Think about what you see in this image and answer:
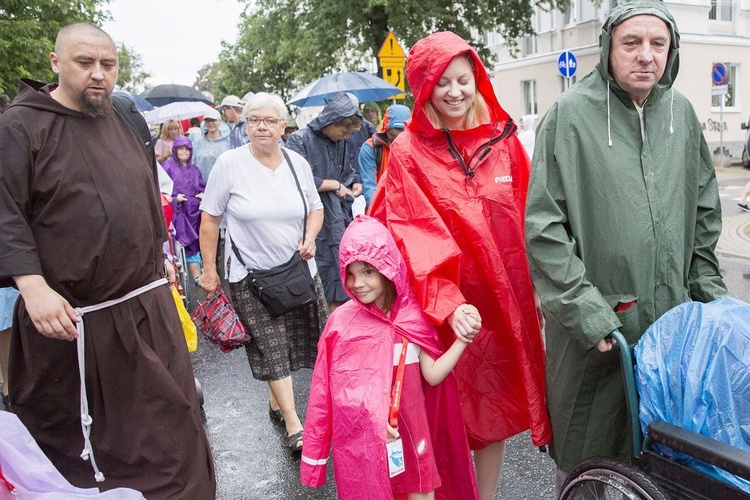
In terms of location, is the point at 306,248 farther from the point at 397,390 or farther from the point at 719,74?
the point at 719,74

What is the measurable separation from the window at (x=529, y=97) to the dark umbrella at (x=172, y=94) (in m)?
16.0

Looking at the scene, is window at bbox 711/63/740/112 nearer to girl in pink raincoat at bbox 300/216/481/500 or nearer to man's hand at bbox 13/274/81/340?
girl in pink raincoat at bbox 300/216/481/500

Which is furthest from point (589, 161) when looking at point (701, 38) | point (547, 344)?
point (701, 38)

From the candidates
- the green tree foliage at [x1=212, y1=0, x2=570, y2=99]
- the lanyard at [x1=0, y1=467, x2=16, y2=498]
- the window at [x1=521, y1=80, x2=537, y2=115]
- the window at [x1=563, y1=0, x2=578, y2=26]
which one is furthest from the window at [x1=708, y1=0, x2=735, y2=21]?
the lanyard at [x1=0, y1=467, x2=16, y2=498]

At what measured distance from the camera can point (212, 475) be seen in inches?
133

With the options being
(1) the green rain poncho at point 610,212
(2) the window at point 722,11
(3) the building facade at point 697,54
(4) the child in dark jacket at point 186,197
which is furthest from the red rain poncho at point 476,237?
(2) the window at point 722,11

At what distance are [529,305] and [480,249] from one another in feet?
1.14

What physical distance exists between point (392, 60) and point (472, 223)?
10351mm

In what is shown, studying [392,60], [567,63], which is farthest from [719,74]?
[392,60]

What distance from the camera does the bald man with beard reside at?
2818 mm

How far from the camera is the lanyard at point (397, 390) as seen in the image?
2.61 meters

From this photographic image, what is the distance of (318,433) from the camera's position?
8.94 feet

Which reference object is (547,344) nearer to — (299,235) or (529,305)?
(529,305)

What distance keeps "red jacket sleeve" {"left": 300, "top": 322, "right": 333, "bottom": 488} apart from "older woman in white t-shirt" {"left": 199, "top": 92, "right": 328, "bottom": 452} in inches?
63.3
